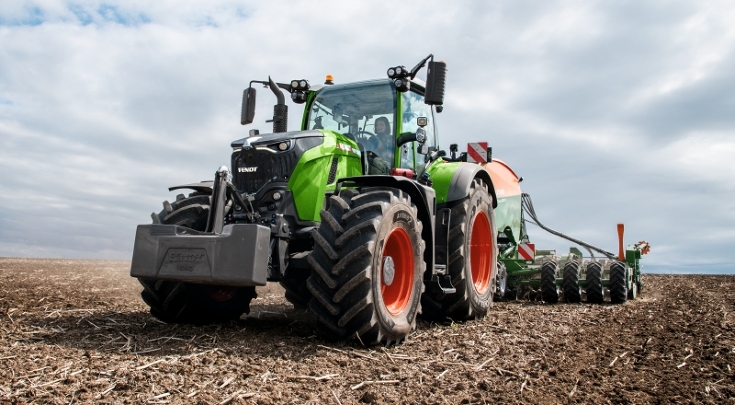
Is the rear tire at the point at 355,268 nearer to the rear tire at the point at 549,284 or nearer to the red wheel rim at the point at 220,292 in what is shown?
the red wheel rim at the point at 220,292

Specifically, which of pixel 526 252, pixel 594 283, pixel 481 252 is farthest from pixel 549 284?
pixel 481 252

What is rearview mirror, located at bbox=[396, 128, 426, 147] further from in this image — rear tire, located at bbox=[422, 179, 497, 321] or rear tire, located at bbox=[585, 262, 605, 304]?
rear tire, located at bbox=[585, 262, 605, 304]

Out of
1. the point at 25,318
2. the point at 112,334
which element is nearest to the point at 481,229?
the point at 112,334

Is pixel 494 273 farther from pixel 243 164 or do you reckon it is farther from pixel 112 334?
pixel 112 334

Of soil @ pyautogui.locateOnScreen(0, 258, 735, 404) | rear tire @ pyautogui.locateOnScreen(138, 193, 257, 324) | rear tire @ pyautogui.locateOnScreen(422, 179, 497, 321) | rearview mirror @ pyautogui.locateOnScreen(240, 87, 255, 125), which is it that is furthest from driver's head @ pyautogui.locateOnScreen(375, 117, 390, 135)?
soil @ pyautogui.locateOnScreen(0, 258, 735, 404)

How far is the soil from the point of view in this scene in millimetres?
3971

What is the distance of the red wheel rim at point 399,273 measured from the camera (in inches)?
230

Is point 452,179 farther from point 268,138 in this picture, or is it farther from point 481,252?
point 268,138

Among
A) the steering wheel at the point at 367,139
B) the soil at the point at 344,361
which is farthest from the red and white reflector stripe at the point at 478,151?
the steering wheel at the point at 367,139

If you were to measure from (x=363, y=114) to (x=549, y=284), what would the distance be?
4988mm

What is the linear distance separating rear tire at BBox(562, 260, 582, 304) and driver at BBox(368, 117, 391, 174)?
4.91 metres

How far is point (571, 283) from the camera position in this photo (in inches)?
407

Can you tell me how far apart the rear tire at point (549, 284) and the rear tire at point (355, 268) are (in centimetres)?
536

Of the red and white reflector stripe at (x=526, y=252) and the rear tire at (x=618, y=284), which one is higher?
the red and white reflector stripe at (x=526, y=252)
